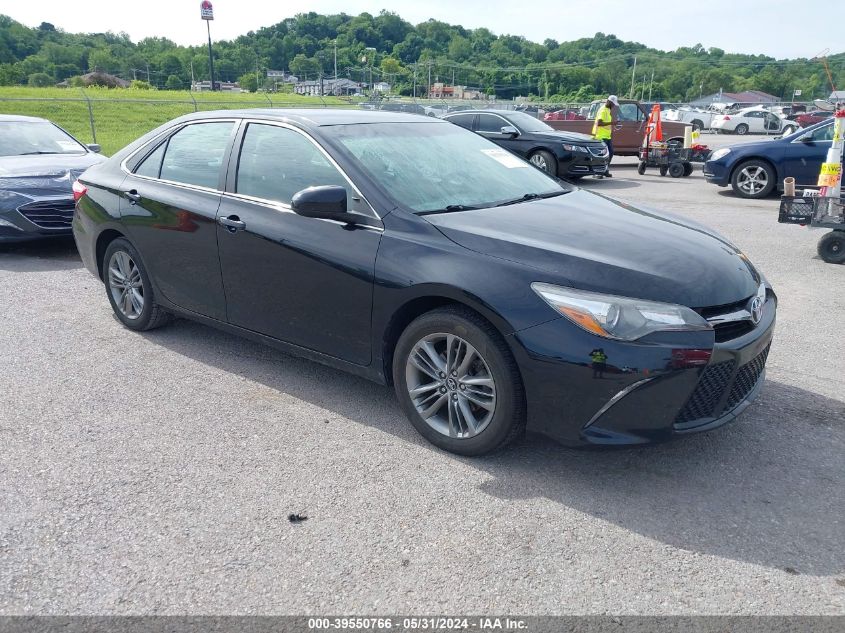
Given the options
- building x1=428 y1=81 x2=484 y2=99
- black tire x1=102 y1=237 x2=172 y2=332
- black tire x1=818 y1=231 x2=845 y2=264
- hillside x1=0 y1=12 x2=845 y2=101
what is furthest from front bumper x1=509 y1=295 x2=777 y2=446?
building x1=428 y1=81 x2=484 y2=99

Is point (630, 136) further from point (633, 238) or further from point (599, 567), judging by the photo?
point (599, 567)

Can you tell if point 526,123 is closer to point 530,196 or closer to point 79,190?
point 79,190

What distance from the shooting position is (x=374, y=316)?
3.70m

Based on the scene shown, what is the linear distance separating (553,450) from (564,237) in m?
1.05

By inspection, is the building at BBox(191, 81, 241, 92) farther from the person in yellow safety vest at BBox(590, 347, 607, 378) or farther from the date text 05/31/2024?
the date text 05/31/2024

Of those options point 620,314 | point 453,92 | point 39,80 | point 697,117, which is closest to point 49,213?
point 620,314

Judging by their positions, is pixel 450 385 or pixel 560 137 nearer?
pixel 450 385

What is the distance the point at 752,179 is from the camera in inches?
513

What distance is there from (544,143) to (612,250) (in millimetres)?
12088

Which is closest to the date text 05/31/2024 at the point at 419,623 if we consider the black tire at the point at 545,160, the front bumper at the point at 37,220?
the front bumper at the point at 37,220

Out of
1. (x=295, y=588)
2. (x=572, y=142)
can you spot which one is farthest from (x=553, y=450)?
(x=572, y=142)

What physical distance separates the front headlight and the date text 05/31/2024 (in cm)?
122

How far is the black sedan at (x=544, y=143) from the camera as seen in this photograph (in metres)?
14.8

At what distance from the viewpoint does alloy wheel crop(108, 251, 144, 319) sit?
5293 mm
